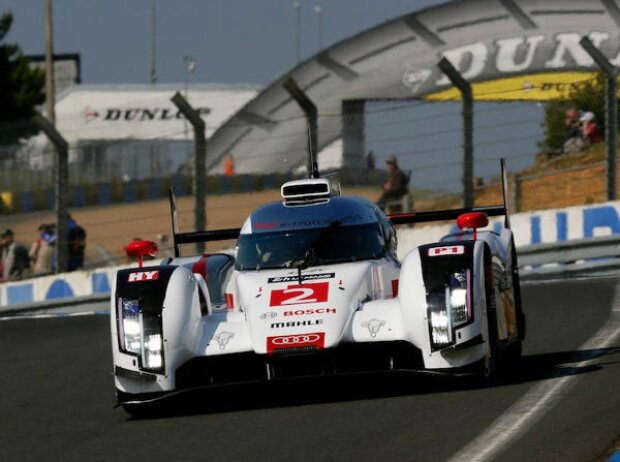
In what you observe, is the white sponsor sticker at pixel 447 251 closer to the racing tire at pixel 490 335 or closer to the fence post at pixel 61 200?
the racing tire at pixel 490 335

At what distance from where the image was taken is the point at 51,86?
2012 inches

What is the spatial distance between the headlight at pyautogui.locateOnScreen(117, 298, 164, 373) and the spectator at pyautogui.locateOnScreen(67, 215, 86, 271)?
9.52m

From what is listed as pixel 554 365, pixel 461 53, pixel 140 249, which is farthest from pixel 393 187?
pixel 461 53

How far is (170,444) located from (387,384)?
2004mm

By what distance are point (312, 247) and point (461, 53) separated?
109ft

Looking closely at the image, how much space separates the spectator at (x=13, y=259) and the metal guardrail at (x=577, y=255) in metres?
6.33

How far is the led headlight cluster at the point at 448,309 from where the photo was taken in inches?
A: 369

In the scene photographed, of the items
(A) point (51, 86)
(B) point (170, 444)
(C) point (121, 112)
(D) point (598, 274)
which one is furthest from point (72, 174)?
(C) point (121, 112)

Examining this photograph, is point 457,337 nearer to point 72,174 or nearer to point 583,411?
point 583,411

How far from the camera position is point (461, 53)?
4328 centimetres

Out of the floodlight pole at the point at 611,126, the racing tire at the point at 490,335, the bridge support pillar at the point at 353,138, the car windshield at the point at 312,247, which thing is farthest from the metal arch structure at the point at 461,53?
the racing tire at the point at 490,335

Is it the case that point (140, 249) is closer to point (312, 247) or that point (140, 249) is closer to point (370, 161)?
point (312, 247)

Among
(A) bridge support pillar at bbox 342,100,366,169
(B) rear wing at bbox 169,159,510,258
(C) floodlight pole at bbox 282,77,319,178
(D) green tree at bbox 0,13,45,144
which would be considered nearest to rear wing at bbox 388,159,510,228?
(B) rear wing at bbox 169,159,510,258

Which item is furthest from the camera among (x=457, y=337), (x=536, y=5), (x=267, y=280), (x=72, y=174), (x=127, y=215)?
(x=536, y=5)
